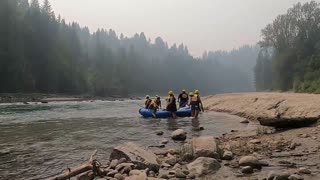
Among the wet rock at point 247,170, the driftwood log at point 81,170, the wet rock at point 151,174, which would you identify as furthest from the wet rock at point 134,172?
the wet rock at point 247,170

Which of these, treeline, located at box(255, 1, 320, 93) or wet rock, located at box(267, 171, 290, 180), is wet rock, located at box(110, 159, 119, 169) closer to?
wet rock, located at box(267, 171, 290, 180)

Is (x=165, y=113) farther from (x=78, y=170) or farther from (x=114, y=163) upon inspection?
(x=78, y=170)

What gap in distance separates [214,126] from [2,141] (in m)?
12.5

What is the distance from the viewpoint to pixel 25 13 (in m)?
99.1

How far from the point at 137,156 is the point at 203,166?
7.10 feet

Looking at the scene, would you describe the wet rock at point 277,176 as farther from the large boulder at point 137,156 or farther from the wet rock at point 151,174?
the large boulder at point 137,156

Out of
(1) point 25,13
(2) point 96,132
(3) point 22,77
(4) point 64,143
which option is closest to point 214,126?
(2) point 96,132

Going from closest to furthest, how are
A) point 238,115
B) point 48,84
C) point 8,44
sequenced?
point 238,115 < point 8,44 < point 48,84

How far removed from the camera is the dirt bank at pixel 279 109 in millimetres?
18547

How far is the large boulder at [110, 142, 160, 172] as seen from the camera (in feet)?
36.8

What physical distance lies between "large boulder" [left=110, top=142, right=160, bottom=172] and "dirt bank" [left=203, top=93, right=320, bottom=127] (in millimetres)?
8986

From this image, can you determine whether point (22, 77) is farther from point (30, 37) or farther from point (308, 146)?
point (308, 146)

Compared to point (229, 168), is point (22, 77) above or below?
above

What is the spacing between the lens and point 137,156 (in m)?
11.8
